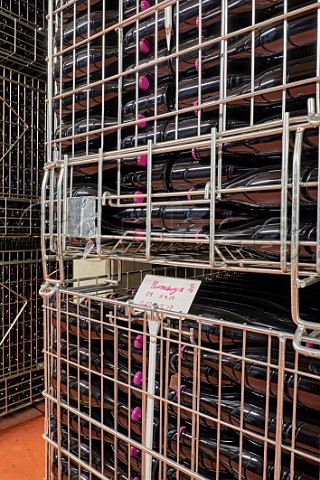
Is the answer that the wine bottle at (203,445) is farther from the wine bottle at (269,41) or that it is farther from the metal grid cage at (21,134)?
the metal grid cage at (21,134)

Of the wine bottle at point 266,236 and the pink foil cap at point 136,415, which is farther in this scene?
the pink foil cap at point 136,415

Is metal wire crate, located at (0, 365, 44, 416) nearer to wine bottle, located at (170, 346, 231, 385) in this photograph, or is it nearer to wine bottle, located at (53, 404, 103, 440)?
wine bottle, located at (53, 404, 103, 440)

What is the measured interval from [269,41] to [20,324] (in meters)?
1.51

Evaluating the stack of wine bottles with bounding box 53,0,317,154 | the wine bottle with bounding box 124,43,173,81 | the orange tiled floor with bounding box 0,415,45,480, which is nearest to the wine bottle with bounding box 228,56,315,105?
the stack of wine bottles with bounding box 53,0,317,154

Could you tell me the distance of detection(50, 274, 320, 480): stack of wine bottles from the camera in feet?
1.47

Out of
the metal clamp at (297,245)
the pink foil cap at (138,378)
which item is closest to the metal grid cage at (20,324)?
the pink foil cap at (138,378)

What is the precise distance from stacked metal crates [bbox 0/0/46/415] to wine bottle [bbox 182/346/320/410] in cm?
125

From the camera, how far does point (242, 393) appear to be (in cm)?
46

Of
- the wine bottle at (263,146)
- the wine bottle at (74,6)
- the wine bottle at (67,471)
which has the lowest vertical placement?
the wine bottle at (67,471)

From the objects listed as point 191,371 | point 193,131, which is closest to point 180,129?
point 193,131

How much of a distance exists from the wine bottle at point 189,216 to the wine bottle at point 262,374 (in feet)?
0.57

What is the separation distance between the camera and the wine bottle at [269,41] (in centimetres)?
42

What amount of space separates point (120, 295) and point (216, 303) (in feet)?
0.56

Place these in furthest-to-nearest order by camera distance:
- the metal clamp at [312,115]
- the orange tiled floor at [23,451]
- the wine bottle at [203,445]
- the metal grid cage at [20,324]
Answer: the metal grid cage at [20,324] < the orange tiled floor at [23,451] < the wine bottle at [203,445] < the metal clamp at [312,115]
